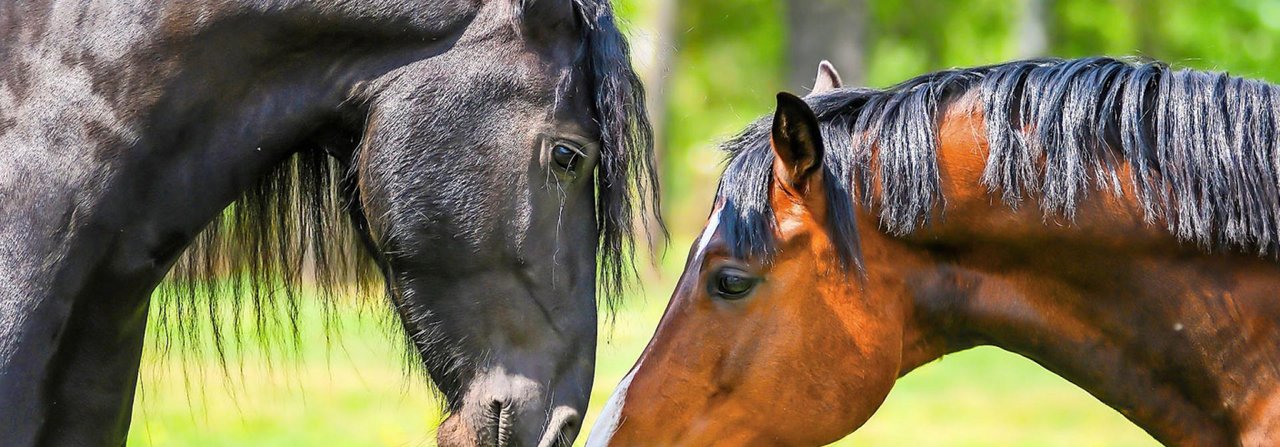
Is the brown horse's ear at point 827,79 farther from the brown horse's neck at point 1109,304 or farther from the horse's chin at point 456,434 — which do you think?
the horse's chin at point 456,434

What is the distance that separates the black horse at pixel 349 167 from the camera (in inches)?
114

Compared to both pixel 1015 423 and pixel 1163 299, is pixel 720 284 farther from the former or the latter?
pixel 1015 423

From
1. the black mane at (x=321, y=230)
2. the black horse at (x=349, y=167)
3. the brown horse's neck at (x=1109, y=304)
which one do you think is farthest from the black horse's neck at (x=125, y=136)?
the brown horse's neck at (x=1109, y=304)

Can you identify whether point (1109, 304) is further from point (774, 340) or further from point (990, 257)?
point (774, 340)

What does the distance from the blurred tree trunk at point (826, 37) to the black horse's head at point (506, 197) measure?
55.7ft

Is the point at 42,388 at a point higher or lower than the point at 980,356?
higher

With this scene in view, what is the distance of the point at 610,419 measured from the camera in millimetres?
3082

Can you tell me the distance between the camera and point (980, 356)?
1377cm

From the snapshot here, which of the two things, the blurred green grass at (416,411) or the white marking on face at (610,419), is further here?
the blurred green grass at (416,411)

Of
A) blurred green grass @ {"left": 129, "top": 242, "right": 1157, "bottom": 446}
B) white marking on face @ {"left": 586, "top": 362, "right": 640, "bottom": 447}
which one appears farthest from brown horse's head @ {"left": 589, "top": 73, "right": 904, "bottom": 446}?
blurred green grass @ {"left": 129, "top": 242, "right": 1157, "bottom": 446}

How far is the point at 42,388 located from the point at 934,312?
195 centimetres

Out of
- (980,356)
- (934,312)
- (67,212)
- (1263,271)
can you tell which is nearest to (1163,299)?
(1263,271)

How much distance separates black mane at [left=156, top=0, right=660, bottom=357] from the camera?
3197mm

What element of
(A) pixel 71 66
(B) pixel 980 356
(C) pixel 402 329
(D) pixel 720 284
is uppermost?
(A) pixel 71 66
